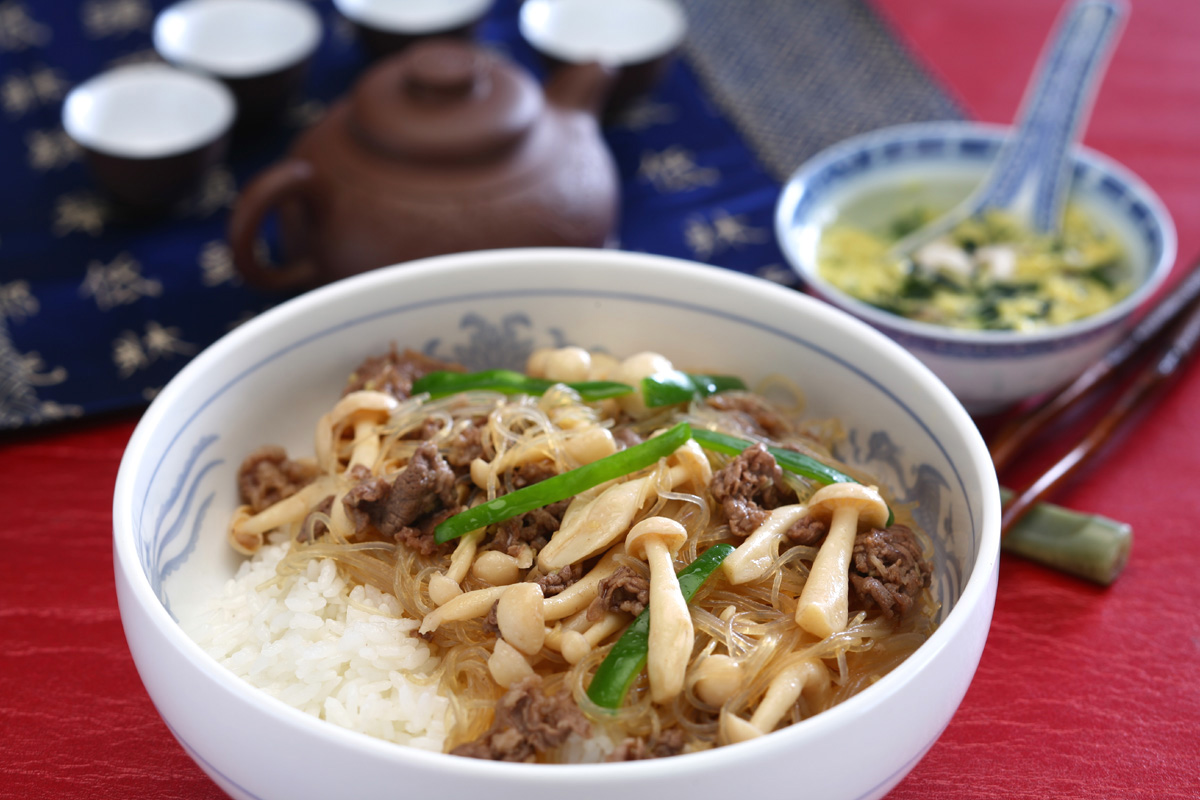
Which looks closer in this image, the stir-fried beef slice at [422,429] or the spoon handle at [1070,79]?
the stir-fried beef slice at [422,429]

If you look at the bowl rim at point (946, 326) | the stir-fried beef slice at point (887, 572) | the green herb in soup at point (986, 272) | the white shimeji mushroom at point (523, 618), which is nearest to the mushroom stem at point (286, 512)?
the white shimeji mushroom at point (523, 618)

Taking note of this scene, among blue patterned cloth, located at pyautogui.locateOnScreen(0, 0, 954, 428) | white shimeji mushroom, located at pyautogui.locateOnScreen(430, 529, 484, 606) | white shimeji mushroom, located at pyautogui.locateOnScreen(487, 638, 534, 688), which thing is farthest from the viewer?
blue patterned cloth, located at pyautogui.locateOnScreen(0, 0, 954, 428)

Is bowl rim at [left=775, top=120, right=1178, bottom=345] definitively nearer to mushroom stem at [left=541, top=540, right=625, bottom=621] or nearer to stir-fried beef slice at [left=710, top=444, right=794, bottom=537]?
stir-fried beef slice at [left=710, top=444, right=794, bottom=537]

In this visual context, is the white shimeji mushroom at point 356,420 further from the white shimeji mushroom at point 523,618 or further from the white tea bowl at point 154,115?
the white tea bowl at point 154,115

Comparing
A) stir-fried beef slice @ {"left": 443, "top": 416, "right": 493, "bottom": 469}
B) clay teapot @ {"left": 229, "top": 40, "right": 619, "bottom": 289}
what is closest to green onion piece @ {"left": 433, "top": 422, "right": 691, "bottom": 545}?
stir-fried beef slice @ {"left": 443, "top": 416, "right": 493, "bottom": 469}

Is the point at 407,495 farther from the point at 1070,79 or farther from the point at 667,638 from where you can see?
the point at 1070,79

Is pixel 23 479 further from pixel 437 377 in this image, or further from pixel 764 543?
pixel 764 543
